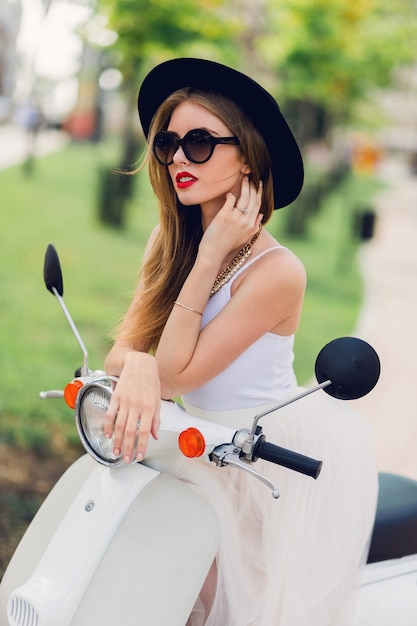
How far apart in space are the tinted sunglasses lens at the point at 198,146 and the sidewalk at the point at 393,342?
136 inches

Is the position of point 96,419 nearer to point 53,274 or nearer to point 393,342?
point 53,274

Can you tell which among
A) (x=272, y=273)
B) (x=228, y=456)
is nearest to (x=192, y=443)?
(x=228, y=456)

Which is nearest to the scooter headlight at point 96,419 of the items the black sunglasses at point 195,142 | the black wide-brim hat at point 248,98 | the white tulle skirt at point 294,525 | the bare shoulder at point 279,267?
the white tulle skirt at point 294,525

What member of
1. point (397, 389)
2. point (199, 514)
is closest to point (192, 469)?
point (199, 514)

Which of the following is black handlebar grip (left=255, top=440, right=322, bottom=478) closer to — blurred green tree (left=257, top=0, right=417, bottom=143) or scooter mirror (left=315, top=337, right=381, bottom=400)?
scooter mirror (left=315, top=337, right=381, bottom=400)

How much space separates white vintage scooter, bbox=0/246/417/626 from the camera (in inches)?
63.4

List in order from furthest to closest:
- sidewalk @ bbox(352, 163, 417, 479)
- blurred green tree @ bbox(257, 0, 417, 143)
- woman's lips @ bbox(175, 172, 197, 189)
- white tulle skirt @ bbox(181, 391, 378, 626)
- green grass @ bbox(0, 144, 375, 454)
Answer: blurred green tree @ bbox(257, 0, 417, 143), sidewalk @ bbox(352, 163, 417, 479), green grass @ bbox(0, 144, 375, 454), woman's lips @ bbox(175, 172, 197, 189), white tulle skirt @ bbox(181, 391, 378, 626)

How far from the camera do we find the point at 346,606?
196cm

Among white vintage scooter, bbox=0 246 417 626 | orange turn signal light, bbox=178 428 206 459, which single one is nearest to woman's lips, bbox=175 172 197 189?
white vintage scooter, bbox=0 246 417 626

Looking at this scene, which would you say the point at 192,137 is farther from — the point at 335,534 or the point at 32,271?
the point at 32,271

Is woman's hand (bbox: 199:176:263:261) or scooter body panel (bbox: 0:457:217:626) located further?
woman's hand (bbox: 199:176:263:261)

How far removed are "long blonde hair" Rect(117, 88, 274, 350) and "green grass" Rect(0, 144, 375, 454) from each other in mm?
157

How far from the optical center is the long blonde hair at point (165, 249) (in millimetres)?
2020

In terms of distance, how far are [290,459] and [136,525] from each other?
0.35 m
